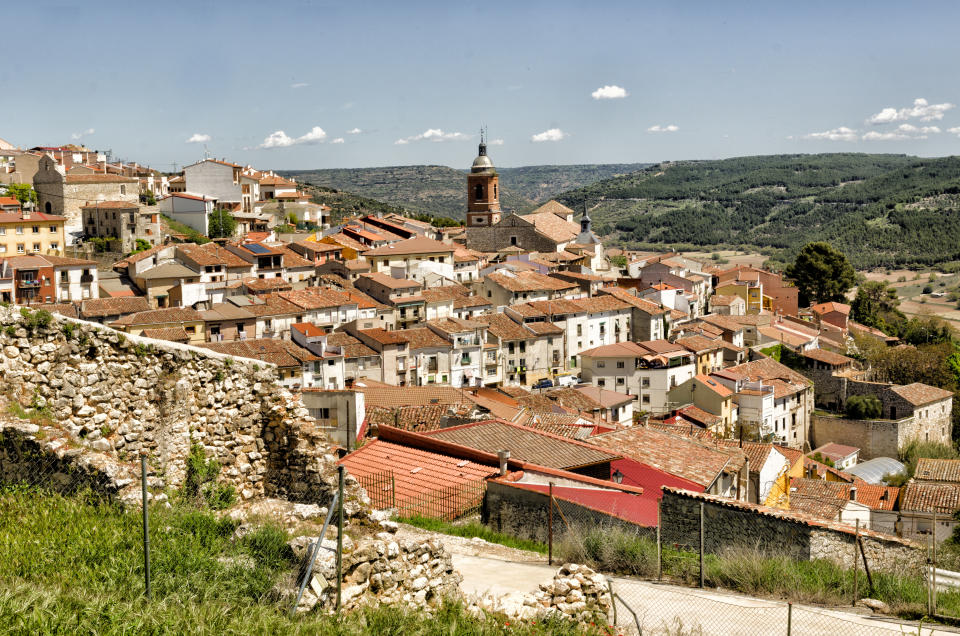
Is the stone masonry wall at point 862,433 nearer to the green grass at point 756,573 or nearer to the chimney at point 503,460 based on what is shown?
the chimney at point 503,460

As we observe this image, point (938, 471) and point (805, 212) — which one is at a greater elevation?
point (805, 212)

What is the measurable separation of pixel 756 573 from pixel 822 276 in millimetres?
64162

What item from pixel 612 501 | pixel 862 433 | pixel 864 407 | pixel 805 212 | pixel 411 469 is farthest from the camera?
pixel 805 212

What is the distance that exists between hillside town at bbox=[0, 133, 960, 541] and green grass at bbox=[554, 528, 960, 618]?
6.18ft

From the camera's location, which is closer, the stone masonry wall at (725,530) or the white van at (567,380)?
the stone masonry wall at (725,530)

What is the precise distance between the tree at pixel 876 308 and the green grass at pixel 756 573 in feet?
196

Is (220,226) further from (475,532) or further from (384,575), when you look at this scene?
(384,575)

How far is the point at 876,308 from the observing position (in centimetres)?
6694

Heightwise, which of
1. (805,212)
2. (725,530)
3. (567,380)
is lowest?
(567,380)

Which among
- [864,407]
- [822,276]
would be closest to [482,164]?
[822,276]

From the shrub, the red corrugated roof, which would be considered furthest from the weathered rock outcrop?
the shrub

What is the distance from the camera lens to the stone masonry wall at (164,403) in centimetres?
714

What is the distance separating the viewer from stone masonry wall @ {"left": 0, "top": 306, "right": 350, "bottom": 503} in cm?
714

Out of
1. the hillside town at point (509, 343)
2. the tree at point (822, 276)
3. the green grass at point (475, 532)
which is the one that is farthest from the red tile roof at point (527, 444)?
the tree at point (822, 276)
